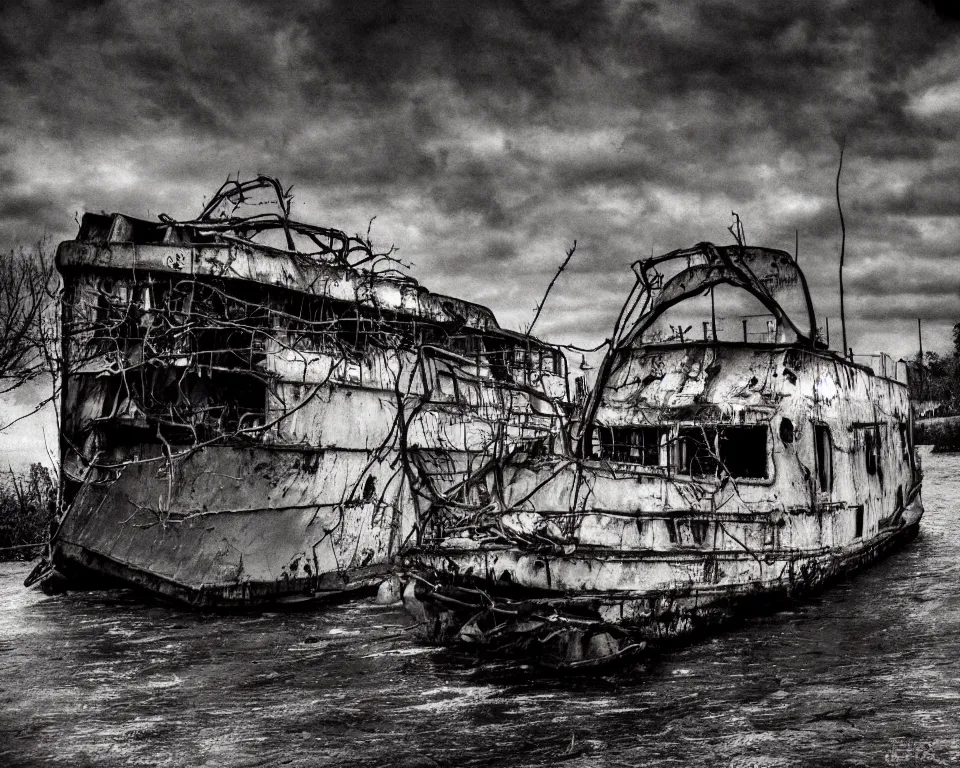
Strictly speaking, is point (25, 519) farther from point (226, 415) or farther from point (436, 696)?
point (436, 696)

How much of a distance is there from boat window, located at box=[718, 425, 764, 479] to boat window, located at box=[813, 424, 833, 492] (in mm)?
927

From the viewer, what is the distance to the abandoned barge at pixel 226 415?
11.7 meters

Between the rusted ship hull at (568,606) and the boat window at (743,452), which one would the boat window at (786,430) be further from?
the rusted ship hull at (568,606)

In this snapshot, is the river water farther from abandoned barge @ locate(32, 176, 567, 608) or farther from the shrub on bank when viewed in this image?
the shrub on bank

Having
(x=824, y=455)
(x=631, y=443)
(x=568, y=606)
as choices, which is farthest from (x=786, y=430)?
(x=568, y=606)

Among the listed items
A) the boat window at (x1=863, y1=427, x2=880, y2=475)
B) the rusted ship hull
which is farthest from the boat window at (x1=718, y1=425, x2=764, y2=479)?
the boat window at (x1=863, y1=427, x2=880, y2=475)

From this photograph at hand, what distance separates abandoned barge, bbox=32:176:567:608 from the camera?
11.7m

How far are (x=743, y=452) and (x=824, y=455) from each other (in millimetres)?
1473

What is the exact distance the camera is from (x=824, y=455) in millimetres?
12266

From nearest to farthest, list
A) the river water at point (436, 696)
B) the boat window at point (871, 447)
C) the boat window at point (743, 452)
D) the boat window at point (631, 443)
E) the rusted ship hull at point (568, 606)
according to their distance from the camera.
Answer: the river water at point (436, 696)
the rusted ship hull at point (568, 606)
the boat window at point (743, 452)
the boat window at point (631, 443)
the boat window at point (871, 447)

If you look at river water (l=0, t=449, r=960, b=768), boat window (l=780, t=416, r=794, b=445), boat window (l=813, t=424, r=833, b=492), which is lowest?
river water (l=0, t=449, r=960, b=768)

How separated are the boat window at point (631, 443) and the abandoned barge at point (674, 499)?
1.1 inches

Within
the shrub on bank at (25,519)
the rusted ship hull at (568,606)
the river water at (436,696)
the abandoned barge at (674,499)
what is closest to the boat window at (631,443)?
the abandoned barge at (674,499)

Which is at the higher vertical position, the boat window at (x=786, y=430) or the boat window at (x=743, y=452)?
the boat window at (x=786, y=430)
